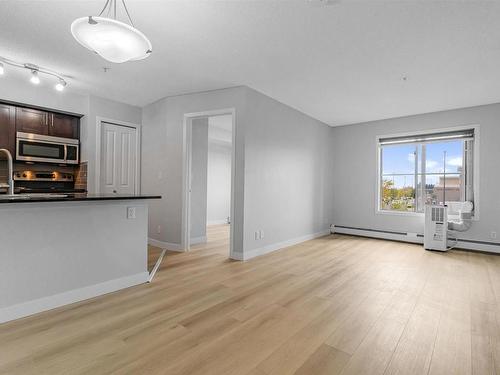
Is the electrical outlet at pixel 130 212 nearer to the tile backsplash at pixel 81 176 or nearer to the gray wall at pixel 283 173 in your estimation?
the gray wall at pixel 283 173

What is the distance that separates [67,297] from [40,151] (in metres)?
3.00

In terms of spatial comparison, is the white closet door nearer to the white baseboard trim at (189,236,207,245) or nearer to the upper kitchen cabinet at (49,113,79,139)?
the upper kitchen cabinet at (49,113,79,139)

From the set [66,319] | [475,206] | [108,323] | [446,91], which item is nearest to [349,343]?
[108,323]

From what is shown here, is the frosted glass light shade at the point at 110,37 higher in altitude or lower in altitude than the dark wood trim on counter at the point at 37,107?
lower

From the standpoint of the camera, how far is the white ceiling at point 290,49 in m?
2.30

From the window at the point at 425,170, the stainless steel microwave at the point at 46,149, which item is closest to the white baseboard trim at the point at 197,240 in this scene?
the stainless steel microwave at the point at 46,149

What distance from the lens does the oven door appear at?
13.5 ft

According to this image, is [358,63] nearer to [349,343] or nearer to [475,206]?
[349,343]

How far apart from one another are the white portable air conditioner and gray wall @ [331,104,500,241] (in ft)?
1.60

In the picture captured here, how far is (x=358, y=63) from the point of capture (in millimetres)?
3254

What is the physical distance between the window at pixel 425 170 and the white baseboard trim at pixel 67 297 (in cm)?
534

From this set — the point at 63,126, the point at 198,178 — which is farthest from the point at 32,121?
the point at 198,178

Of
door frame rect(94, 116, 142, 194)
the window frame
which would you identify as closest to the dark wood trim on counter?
door frame rect(94, 116, 142, 194)

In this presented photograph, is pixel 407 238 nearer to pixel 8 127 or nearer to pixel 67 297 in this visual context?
pixel 67 297
